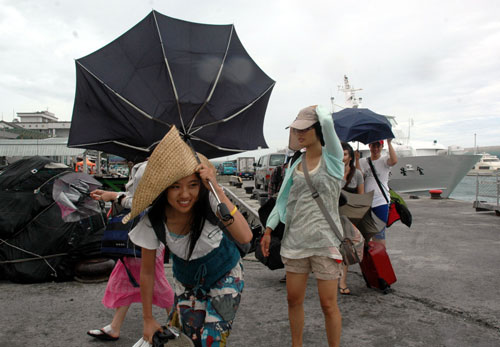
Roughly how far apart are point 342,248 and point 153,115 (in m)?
2.33

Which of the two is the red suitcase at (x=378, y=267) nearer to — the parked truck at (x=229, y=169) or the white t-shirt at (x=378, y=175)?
the white t-shirt at (x=378, y=175)

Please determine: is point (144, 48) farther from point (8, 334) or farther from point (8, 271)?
point (8, 271)

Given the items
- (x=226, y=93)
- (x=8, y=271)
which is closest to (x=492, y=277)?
(x=226, y=93)

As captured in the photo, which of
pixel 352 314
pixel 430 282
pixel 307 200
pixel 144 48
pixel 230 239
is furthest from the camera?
pixel 430 282

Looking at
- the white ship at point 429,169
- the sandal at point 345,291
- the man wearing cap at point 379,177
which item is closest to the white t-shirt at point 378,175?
the man wearing cap at point 379,177

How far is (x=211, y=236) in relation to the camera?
2.27 m

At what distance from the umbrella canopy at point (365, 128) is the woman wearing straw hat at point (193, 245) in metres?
2.92

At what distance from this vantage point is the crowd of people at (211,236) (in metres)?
2.07

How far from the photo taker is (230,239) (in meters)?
2.35

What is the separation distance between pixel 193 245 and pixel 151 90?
7.83ft

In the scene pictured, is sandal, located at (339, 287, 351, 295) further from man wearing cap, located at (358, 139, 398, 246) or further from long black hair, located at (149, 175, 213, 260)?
long black hair, located at (149, 175, 213, 260)

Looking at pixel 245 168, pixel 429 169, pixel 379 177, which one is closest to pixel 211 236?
pixel 379 177

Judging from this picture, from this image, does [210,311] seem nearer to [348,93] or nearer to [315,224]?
[315,224]

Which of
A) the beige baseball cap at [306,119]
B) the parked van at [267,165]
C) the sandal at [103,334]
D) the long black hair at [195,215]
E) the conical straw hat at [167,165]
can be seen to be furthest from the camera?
the parked van at [267,165]
